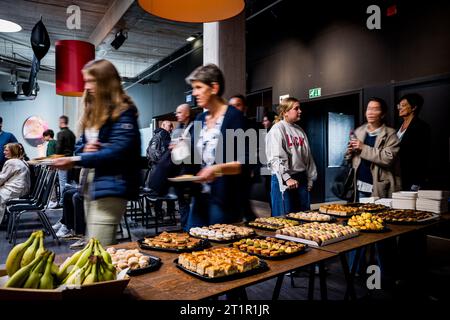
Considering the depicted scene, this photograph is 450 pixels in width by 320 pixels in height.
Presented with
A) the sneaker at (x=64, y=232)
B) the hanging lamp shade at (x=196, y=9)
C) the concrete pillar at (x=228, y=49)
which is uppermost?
the concrete pillar at (x=228, y=49)

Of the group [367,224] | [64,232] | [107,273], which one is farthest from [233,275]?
[64,232]

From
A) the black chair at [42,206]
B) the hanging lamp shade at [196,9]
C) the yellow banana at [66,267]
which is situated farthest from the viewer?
the black chair at [42,206]

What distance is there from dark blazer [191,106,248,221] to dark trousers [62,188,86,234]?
2.81 m

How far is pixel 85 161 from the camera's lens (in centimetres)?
165

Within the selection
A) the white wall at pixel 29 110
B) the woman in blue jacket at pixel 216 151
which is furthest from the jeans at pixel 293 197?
the white wall at pixel 29 110

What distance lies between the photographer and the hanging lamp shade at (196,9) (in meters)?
1.77

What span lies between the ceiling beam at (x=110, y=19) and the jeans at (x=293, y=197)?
456 cm

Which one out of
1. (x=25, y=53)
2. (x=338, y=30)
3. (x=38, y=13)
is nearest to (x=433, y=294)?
(x=338, y=30)

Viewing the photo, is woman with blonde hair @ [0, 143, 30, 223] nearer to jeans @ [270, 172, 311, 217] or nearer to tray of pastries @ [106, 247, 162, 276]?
jeans @ [270, 172, 311, 217]

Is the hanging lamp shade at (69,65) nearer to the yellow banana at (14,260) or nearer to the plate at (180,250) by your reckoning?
the plate at (180,250)

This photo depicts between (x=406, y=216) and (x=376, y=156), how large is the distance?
2.39ft

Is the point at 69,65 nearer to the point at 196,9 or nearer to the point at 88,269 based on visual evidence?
the point at 196,9
